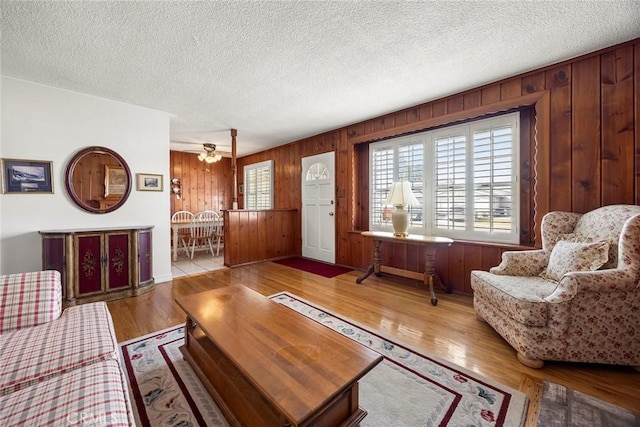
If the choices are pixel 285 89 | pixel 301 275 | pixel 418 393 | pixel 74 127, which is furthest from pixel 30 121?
pixel 418 393

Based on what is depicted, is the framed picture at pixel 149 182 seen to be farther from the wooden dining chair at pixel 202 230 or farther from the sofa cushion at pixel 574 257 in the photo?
the sofa cushion at pixel 574 257

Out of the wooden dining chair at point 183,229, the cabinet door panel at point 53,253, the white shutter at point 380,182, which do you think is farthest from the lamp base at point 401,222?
the wooden dining chair at point 183,229

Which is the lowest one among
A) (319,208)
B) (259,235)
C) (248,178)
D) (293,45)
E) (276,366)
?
(276,366)

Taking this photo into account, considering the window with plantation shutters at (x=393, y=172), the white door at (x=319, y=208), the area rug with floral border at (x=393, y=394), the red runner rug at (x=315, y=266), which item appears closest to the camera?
the area rug with floral border at (x=393, y=394)

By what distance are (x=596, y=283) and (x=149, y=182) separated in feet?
14.5

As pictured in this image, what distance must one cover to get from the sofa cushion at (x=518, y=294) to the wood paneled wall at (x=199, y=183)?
5.54 metres

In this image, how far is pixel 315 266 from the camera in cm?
441

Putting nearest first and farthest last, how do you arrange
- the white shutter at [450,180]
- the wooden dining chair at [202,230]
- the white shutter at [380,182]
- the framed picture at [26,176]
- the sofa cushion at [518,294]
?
1. the sofa cushion at [518,294]
2. the framed picture at [26,176]
3. the white shutter at [450,180]
4. the white shutter at [380,182]
5. the wooden dining chair at [202,230]

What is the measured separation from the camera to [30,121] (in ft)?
8.75

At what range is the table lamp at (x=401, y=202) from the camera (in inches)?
123

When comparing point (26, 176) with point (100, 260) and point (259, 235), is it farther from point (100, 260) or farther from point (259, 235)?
point (259, 235)

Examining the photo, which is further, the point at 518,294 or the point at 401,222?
the point at 401,222

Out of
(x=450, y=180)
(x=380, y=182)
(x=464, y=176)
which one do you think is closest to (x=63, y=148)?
(x=380, y=182)

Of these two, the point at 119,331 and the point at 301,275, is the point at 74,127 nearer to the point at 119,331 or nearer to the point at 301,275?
the point at 119,331
